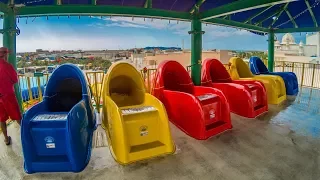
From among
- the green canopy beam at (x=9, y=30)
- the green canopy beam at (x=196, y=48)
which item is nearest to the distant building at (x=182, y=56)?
the green canopy beam at (x=196, y=48)

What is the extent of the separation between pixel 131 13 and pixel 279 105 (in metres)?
4.52

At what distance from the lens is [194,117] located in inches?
152

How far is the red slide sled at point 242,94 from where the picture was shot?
16.3ft

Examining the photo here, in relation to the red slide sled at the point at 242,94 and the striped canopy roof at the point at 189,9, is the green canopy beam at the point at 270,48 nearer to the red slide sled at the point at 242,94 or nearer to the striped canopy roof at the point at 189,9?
the striped canopy roof at the point at 189,9

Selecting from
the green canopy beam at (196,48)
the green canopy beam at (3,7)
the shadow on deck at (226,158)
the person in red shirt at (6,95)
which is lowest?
the shadow on deck at (226,158)

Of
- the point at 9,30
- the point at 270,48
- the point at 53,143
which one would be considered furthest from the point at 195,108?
the point at 270,48

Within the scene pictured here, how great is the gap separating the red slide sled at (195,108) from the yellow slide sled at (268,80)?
2259 mm

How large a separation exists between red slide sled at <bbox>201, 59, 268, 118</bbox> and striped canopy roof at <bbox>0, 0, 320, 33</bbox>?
4.77ft

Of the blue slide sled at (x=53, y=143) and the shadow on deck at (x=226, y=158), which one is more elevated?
the blue slide sled at (x=53, y=143)

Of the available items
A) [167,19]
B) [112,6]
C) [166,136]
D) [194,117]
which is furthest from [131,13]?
[166,136]

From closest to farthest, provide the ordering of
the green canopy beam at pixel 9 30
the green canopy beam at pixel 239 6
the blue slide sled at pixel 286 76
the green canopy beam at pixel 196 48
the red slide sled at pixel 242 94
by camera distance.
Answer: the green canopy beam at pixel 239 6 → the green canopy beam at pixel 9 30 → the red slide sled at pixel 242 94 → the green canopy beam at pixel 196 48 → the blue slide sled at pixel 286 76

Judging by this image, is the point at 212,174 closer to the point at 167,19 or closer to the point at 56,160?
the point at 56,160

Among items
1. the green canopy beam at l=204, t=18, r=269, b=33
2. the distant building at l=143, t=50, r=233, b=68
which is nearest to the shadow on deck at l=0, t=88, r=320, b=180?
the green canopy beam at l=204, t=18, r=269, b=33

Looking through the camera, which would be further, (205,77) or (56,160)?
(205,77)
